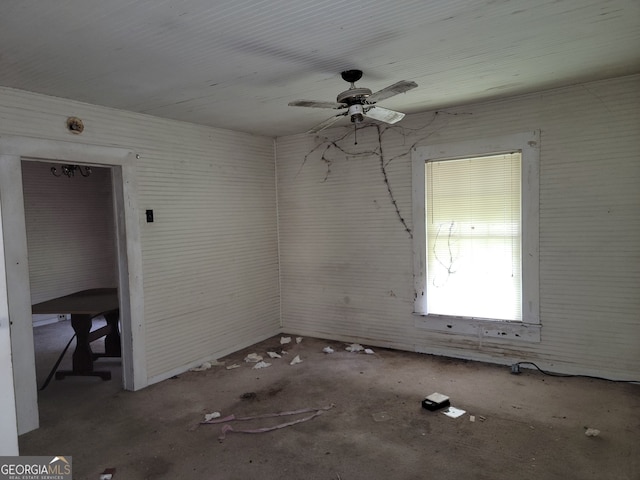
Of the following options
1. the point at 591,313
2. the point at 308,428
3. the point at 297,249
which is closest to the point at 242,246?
the point at 297,249

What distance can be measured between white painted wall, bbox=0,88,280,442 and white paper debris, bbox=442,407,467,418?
270 cm

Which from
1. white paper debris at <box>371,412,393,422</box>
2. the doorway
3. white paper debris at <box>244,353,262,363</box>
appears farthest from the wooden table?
white paper debris at <box>371,412,393,422</box>

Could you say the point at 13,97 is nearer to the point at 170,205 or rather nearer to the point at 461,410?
the point at 170,205

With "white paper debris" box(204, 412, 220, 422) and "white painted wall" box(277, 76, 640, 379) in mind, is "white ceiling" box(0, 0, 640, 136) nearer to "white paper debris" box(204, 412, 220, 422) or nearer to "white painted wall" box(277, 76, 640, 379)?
"white painted wall" box(277, 76, 640, 379)

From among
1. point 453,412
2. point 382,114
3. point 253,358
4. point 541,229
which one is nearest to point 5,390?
point 382,114

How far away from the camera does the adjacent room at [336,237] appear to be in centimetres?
253

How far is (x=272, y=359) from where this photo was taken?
4.68 meters

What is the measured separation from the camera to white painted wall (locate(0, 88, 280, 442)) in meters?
3.58

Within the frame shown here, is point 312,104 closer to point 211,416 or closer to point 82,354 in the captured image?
point 211,416

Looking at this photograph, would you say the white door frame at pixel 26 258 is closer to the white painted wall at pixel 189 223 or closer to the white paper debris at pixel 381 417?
the white painted wall at pixel 189 223

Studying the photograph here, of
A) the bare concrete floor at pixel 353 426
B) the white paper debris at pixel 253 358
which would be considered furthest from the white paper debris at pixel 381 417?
the white paper debris at pixel 253 358

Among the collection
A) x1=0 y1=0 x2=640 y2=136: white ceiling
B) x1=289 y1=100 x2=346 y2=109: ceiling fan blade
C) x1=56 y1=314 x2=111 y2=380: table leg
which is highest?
x1=0 y1=0 x2=640 y2=136: white ceiling

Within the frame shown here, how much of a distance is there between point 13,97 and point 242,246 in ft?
8.93

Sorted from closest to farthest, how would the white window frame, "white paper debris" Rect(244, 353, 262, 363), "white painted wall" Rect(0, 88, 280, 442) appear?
"white painted wall" Rect(0, 88, 280, 442)
the white window frame
"white paper debris" Rect(244, 353, 262, 363)
